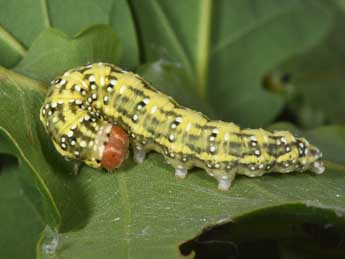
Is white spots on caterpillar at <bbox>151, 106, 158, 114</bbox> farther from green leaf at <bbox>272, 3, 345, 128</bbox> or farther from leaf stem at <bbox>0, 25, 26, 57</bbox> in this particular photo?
green leaf at <bbox>272, 3, 345, 128</bbox>

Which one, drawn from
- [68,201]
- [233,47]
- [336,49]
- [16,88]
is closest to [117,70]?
[16,88]

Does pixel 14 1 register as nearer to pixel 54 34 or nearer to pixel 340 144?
pixel 54 34

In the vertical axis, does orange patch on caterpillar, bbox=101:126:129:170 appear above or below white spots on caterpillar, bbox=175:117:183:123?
below

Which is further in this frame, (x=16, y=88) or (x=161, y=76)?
(x=161, y=76)

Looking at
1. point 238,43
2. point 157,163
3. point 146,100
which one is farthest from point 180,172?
point 238,43

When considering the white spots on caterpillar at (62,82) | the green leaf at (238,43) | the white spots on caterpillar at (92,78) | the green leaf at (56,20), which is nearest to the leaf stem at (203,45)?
the green leaf at (238,43)

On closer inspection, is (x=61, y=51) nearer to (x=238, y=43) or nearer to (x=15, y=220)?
(x=15, y=220)

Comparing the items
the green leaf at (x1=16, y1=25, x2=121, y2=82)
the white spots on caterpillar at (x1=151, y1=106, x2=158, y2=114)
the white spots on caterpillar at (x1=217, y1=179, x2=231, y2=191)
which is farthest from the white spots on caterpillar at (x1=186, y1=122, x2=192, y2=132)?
the green leaf at (x1=16, y1=25, x2=121, y2=82)
